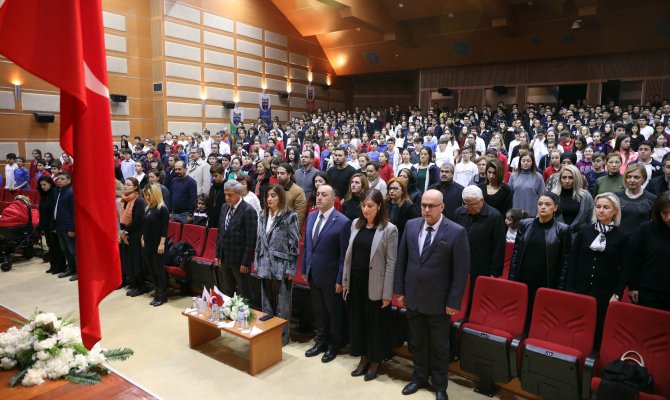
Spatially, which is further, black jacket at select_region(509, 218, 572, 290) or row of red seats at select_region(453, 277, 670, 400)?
black jacket at select_region(509, 218, 572, 290)

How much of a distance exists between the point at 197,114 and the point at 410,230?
13790mm

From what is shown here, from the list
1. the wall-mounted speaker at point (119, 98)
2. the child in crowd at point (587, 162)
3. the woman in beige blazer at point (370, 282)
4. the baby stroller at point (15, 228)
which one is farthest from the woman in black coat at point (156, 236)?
the wall-mounted speaker at point (119, 98)

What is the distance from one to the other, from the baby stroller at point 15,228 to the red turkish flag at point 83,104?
7.19 metres

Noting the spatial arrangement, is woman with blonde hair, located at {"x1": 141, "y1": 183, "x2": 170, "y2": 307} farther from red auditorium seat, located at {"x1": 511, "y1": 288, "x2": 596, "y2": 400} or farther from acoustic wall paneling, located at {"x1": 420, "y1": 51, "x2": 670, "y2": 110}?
acoustic wall paneling, located at {"x1": 420, "y1": 51, "x2": 670, "y2": 110}

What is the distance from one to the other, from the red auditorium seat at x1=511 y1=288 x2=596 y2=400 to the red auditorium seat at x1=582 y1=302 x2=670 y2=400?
0.09 metres

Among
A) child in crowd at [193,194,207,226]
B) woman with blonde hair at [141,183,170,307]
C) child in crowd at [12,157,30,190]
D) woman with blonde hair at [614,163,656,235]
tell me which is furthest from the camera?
child in crowd at [12,157,30,190]

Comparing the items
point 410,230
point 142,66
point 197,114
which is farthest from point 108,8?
point 410,230

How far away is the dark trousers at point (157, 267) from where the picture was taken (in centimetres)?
544

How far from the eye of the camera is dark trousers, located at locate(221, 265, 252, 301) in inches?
187

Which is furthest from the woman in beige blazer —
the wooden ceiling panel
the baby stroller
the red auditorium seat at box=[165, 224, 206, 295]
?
the wooden ceiling panel

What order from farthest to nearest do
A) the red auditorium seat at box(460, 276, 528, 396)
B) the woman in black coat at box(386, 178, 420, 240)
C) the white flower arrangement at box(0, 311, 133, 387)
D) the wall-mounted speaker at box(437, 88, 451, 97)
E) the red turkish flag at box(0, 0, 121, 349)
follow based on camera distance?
the wall-mounted speaker at box(437, 88, 451, 97) < the woman in black coat at box(386, 178, 420, 240) < the red auditorium seat at box(460, 276, 528, 396) < the white flower arrangement at box(0, 311, 133, 387) < the red turkish flag at box(0, 0, 121, 349)

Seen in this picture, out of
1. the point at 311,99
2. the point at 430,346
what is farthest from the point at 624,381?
A: the point at 311,99

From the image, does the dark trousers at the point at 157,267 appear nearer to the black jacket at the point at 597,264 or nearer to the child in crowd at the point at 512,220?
the child in crowd at the point at 512,220

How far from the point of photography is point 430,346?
344cm
